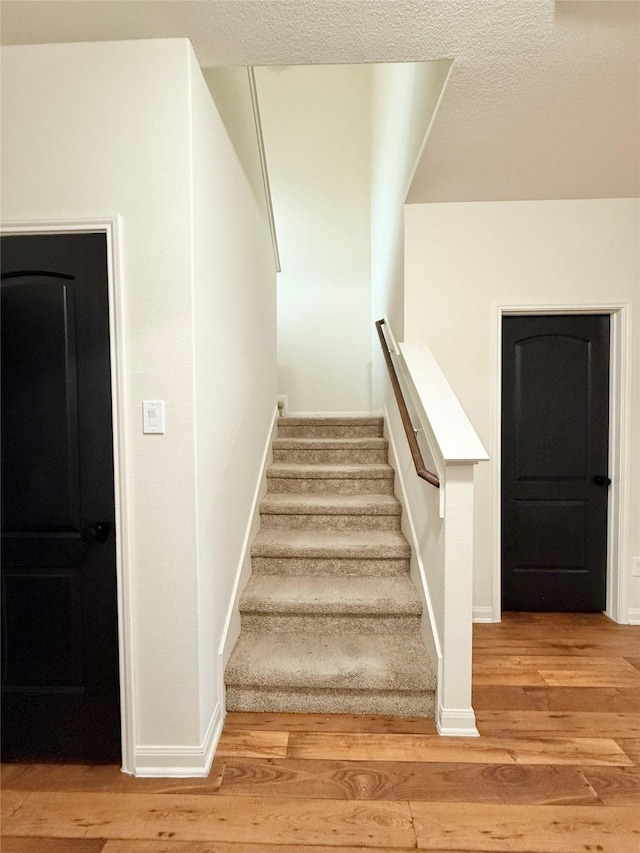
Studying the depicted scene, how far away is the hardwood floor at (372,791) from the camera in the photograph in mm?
1259

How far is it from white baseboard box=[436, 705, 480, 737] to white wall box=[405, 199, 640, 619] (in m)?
0.98

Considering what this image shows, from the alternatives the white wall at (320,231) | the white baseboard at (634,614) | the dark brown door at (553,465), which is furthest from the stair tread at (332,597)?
the white wall at (320,231)

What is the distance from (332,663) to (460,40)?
2515 mm

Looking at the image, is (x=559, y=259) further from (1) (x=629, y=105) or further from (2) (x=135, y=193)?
(2) (x=135, y=193)

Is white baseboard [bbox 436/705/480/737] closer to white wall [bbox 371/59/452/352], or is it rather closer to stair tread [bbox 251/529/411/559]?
stair tread [bbox 251/529/411/559]

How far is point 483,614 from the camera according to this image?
2555mm

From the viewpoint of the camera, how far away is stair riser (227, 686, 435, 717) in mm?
1721

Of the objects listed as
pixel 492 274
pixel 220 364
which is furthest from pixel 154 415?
pixel 492 274

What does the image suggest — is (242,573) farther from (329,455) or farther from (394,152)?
(394,152)

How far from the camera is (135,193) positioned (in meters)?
1.44

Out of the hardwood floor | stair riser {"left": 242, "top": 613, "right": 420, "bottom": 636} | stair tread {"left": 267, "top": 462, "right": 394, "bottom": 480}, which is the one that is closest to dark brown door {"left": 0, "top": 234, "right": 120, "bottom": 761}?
the hardwood floor

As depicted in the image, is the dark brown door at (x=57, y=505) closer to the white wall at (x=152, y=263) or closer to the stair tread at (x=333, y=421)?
the white wall at (x=152, y=263)

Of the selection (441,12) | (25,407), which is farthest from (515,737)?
(441,12)

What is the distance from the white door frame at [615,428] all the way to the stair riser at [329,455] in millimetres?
870
